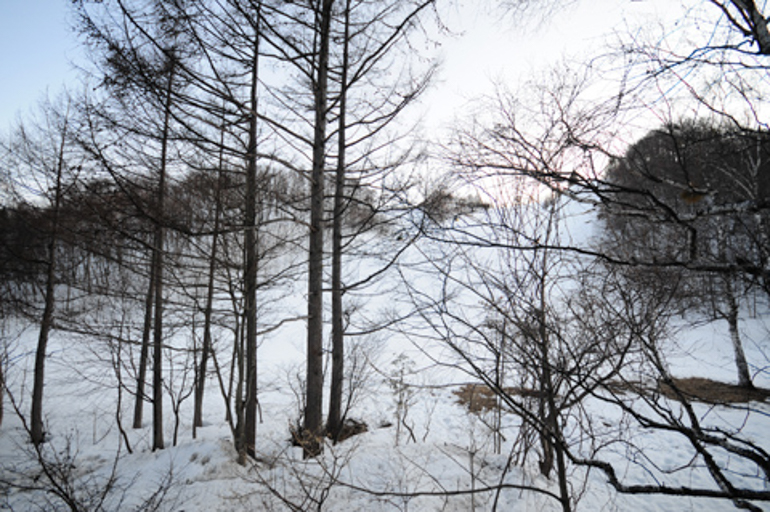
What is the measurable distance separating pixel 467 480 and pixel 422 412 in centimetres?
560

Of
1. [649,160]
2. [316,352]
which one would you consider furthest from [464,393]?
[649,160]

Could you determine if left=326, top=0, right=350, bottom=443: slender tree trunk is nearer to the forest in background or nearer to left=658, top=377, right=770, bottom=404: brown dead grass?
the forest in background

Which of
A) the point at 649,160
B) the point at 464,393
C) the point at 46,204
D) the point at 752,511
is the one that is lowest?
the point at 464,393

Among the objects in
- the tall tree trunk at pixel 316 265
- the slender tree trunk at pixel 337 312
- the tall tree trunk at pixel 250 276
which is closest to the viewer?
the tall tree trunk at pixel 250 276

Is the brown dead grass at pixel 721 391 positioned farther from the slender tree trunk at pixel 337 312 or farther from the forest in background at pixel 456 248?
the slender tree trunk at pixel 337 312

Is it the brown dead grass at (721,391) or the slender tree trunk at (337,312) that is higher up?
the slender tree trunk at (337,312)

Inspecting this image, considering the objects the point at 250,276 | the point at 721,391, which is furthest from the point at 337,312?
the point at 721,391

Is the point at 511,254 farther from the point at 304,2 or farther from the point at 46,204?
the point at 46,204

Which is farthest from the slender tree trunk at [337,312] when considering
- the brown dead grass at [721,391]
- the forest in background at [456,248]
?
the brown dead grass at [721,391]

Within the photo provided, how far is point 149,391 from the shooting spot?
1217cm

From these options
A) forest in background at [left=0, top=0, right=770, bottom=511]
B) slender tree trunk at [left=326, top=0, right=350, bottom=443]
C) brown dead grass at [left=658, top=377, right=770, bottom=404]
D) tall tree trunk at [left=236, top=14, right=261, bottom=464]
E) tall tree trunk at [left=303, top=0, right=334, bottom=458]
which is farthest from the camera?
brown dead grass at [left=658, top=377, right=770, bottom=404]

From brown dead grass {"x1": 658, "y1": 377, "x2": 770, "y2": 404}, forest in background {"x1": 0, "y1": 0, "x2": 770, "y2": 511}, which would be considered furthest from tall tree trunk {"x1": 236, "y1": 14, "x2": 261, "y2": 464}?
brown dead grass {"x1": 658, "y1": 377, "x2": 770, "y2": 404}

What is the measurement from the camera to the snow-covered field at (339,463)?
153 inches

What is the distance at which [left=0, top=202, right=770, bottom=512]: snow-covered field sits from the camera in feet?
12.8
